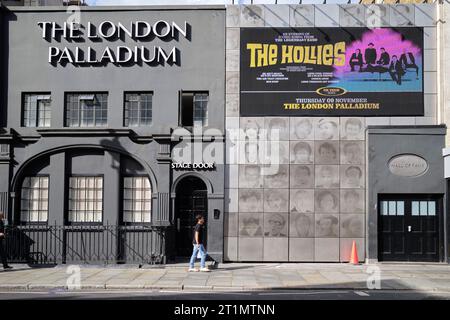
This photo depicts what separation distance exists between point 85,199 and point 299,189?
7.47m

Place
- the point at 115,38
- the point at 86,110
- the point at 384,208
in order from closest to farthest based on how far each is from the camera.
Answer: the point at 384,208
the point at 115,38
the point at 86,110

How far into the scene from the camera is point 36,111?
20.9 m

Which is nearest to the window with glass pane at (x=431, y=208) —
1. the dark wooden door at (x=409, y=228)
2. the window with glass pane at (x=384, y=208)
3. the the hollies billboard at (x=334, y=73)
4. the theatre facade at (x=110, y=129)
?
the dark wooden door at (x=409, y=228)

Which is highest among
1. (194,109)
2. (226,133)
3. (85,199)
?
(194,109)

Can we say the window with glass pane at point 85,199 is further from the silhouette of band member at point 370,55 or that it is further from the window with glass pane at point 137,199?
the silhouette of band member at point 370,55

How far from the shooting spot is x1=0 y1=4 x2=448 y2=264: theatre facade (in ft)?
65.4

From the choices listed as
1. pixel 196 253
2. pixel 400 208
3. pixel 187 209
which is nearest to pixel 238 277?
pixel 196 253

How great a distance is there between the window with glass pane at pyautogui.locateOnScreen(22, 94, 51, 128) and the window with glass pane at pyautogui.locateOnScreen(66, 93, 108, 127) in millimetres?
763

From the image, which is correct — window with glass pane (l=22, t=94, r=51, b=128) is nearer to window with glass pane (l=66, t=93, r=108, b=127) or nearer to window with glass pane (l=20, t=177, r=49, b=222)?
window with glass pane (l=66, t=93, r=108, b=127)

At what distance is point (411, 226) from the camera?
783 inches

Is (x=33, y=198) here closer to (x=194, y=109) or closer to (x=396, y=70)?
(x=194, y=109)
